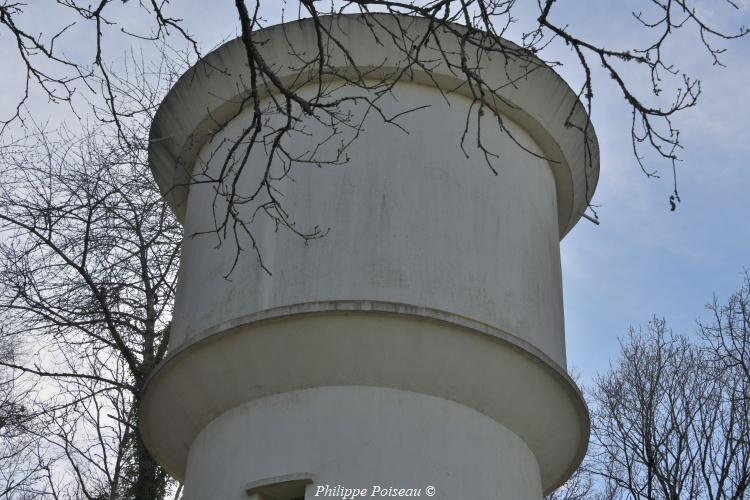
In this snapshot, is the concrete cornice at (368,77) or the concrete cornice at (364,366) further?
the concrete cornice at (368,77)

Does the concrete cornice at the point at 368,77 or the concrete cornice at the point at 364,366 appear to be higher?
the concrete cornice at the point at 368,77

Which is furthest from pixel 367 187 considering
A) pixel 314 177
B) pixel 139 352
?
pixel 139 352

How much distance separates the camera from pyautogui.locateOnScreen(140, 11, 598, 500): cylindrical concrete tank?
6789 millimetres

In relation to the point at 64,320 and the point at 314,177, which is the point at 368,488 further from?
the point at 64,320

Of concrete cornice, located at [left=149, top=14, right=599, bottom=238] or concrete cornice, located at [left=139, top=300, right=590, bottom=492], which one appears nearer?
concrete cornice, located at [left=139, top=300, right=590, bottom=492]

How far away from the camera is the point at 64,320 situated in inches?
447

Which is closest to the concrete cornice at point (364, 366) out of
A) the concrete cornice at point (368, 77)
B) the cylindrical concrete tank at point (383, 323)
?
the cylindrical concrete tank at point (383, 323)

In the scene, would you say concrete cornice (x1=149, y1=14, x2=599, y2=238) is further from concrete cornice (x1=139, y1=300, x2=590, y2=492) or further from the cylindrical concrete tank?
concrete cornice (x1=139, y1=300, x2=590, y2=492)

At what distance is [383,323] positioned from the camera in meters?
6.82

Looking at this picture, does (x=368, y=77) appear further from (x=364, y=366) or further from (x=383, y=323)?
(x=364, y=366)

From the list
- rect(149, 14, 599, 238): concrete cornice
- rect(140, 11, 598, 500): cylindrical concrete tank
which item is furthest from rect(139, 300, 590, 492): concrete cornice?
rect(149, 14, 599, 238): concrete cornice

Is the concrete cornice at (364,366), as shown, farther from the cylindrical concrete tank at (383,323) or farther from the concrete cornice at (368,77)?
the concrete cornice at (368,77)

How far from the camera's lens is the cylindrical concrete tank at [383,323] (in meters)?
6.79

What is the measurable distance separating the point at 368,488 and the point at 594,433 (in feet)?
29.7
